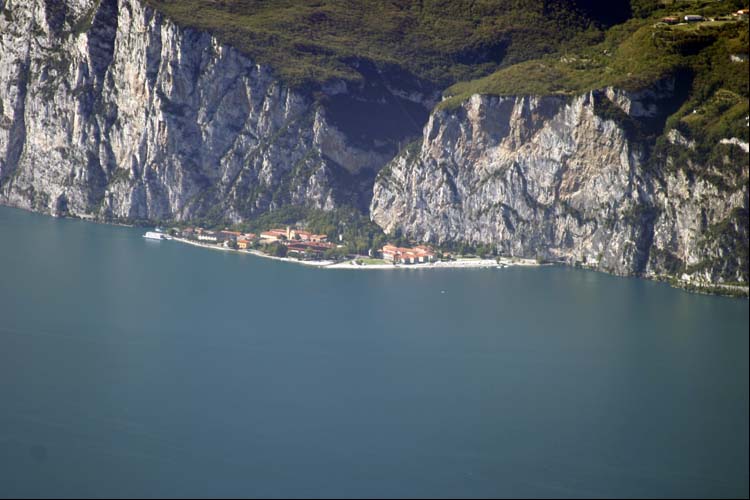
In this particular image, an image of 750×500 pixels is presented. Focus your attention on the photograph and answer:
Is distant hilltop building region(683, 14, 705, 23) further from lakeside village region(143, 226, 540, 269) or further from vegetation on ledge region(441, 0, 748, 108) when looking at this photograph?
lakeside village region(143, 226, 540, 269)

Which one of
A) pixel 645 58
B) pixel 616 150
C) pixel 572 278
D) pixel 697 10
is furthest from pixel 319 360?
pixel 697 10

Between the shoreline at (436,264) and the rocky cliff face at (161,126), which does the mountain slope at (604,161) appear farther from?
the rocky cliff face at (161,126)

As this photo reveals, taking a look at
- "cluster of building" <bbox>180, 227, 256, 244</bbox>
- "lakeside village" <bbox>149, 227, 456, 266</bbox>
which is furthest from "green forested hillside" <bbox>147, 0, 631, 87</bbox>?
"lakeside village" <bbox>149, 227, 456, 266</bbox>

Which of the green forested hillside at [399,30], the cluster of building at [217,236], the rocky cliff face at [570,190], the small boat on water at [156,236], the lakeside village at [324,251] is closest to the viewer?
the rocky cliff face at [570,190]

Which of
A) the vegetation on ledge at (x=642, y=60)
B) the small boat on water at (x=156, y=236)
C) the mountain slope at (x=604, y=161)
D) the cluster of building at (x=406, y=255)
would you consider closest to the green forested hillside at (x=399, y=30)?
the vegetation on ledge at (x=642, y=60)

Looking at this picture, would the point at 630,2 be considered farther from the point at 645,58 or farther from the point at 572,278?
the point at 572,278

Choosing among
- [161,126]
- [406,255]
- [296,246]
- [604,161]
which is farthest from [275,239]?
[604,161]

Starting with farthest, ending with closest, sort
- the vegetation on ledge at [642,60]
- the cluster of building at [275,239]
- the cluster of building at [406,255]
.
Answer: the cluster of building at [275,239]
the cluster of building at [406,255]
the vegetation on ledge at [642,60]
